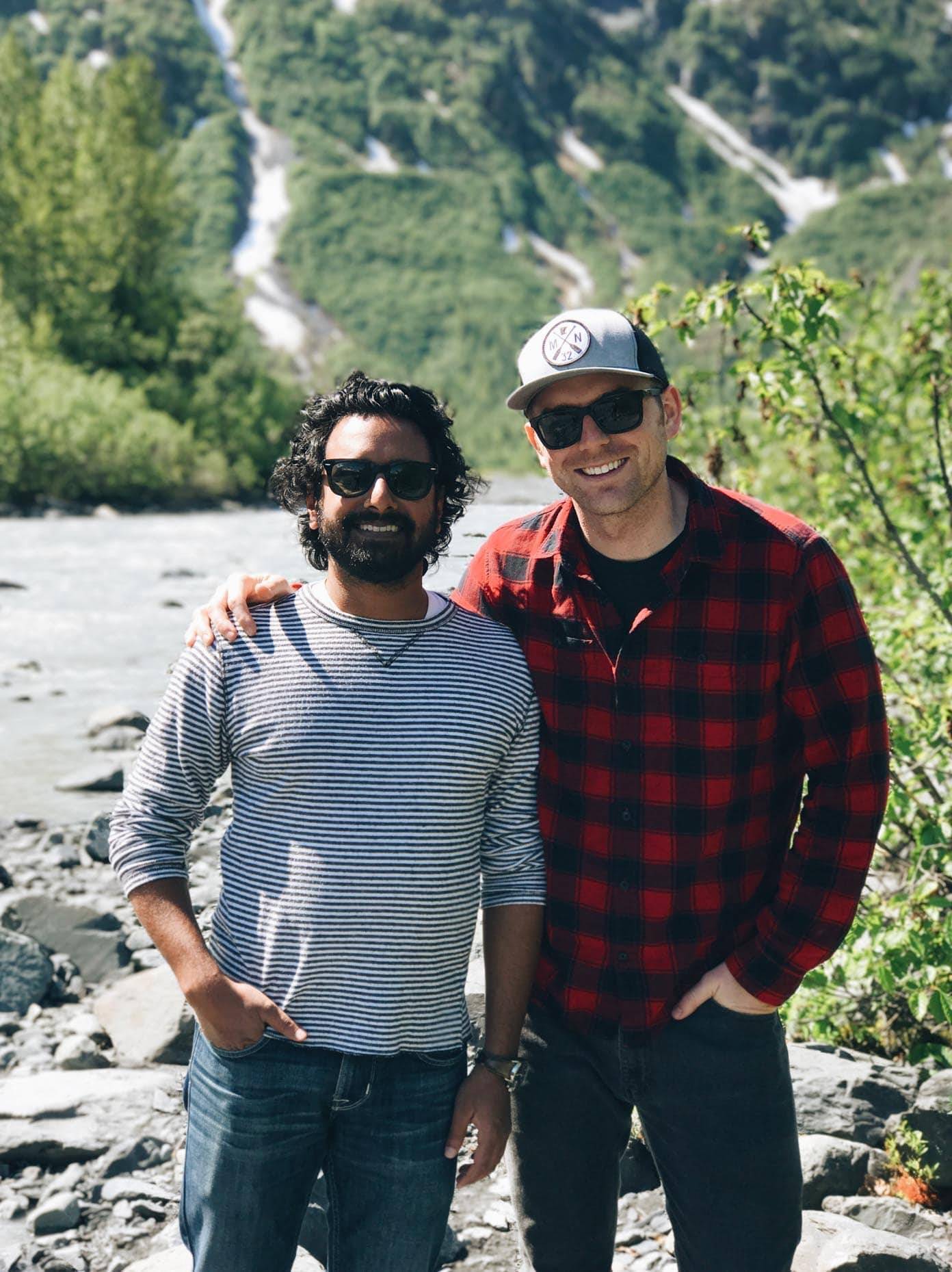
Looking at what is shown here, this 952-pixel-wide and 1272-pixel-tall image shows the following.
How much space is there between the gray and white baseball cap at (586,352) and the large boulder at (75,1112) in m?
3.25

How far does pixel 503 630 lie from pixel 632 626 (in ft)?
0.94

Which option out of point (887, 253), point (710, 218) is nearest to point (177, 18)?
point (710, 218)

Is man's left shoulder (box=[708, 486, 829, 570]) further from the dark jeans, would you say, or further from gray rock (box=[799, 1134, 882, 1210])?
gray rock (box=[799, 1134, 882, 1210])

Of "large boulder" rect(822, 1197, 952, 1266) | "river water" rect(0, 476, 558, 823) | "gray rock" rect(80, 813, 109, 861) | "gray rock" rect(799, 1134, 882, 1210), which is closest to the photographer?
"large boulder" rect(822, 1197, 952, 1266)

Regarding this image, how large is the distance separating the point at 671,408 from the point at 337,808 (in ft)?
3.92

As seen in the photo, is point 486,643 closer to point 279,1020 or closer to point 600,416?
point 600,416

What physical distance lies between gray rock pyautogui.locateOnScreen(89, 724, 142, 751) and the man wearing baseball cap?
27.6 feet

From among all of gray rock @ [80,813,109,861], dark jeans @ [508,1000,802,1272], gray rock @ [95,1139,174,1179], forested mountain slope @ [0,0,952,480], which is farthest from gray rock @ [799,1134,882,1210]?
forested mountain slope @ [0,0,952,480]

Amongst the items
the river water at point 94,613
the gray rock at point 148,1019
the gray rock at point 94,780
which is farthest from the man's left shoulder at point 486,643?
the gray rock at point 94,780

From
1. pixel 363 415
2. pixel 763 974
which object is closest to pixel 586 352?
pixel 363 415

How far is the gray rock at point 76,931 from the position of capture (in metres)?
6.35

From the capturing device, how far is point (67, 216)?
47469 mm

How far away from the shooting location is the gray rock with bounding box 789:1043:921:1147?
4430 mm

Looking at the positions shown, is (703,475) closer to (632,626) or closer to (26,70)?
(632,626)
